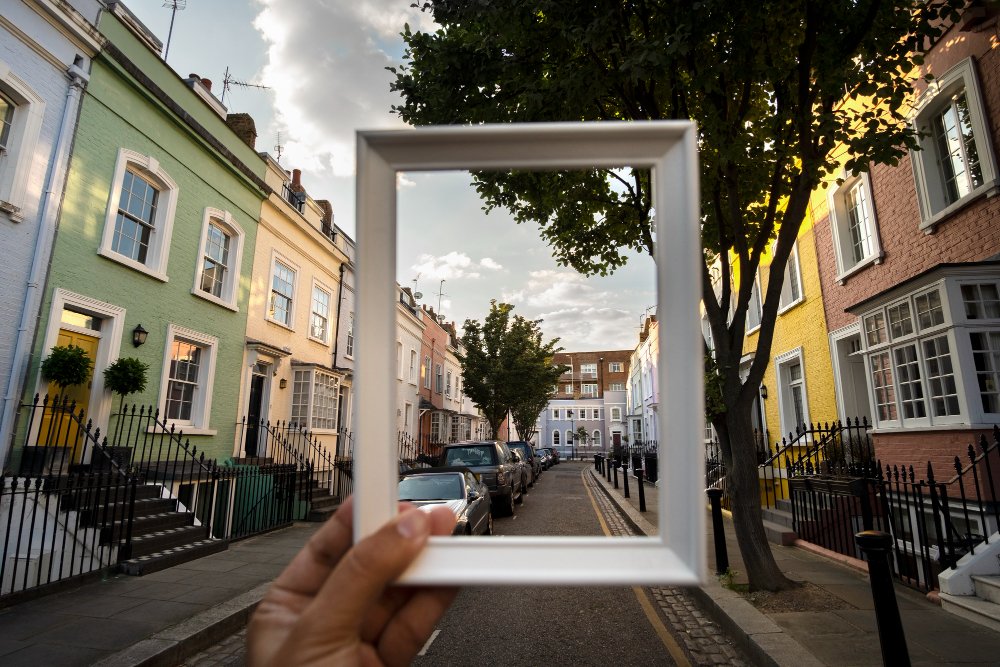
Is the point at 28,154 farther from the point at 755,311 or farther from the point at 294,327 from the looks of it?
the point at 755,311

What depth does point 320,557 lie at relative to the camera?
1.32m

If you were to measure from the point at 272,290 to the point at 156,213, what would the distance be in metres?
4.09

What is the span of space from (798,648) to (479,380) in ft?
86.8

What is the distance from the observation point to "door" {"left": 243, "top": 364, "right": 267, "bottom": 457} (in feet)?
43.8

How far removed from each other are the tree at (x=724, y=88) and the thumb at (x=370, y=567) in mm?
4216

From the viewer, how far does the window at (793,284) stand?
13.1 m

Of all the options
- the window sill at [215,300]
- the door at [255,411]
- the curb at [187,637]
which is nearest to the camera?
the curb at [187,637]

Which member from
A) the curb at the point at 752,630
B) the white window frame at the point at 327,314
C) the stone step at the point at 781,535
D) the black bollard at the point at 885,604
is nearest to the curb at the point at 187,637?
the curb at the point at 752,630

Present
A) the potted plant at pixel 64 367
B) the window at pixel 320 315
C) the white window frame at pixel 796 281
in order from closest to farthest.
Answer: the potted plant at pixel 64 367 < the white window frame at pixel 796 281 < the window at pixel 320 315

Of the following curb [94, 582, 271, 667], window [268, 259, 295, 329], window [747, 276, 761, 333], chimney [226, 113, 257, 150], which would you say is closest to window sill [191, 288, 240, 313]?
window [268, 259, 295, 329]

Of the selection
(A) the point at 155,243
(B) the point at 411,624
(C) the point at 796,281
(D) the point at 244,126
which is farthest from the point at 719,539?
(D) the point at 244,126

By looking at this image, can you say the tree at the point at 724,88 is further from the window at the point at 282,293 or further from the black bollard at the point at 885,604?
the window at the point at 282,293

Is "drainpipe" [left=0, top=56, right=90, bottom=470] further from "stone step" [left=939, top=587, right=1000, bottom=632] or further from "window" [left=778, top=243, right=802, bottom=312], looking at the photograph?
"window" [left=778, top=243, right=802, bottom=312]

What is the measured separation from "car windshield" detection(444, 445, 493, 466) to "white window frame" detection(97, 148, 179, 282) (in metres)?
7.39
